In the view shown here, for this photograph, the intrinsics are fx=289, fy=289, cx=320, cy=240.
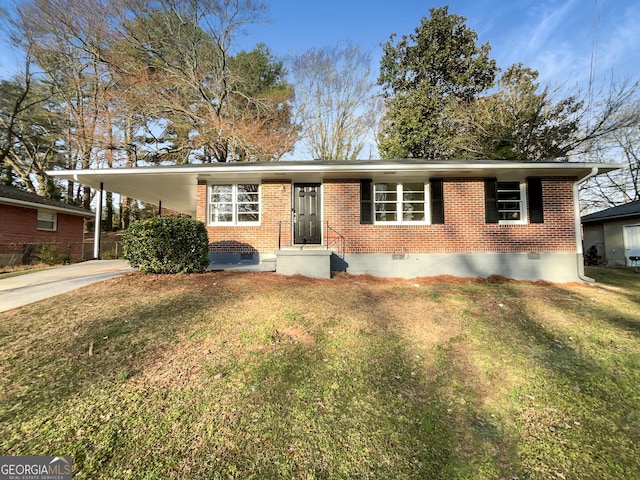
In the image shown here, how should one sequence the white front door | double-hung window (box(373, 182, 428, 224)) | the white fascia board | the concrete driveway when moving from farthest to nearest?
the white front door < double-hung window (box(373, 182, 428, 224)) < the white fascia board < the concrete driveway

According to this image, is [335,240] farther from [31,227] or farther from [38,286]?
[31,227]

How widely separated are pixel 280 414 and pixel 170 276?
4919 mm

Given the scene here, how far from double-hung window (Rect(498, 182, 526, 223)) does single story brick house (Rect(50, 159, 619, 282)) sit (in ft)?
0.10

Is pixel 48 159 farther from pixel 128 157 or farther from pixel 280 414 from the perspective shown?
pixel 280 414

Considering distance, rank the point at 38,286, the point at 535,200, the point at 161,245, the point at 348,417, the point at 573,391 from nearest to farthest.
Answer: the point at 348,417, the point at 573,391, the point at 38,286, the point at 161,245, the point at 535,200

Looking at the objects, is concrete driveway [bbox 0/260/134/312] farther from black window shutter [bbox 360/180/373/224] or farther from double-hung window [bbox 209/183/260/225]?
black window shutter [bbox 360/180/373/224]

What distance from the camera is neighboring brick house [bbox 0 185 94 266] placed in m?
12.0

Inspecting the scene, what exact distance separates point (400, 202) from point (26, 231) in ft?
54.6

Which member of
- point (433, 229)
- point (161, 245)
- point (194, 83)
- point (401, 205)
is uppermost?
point (194, 83)

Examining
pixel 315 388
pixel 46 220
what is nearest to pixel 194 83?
pixel 46 220

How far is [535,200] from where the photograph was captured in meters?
8.23

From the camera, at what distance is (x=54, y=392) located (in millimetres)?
2639
